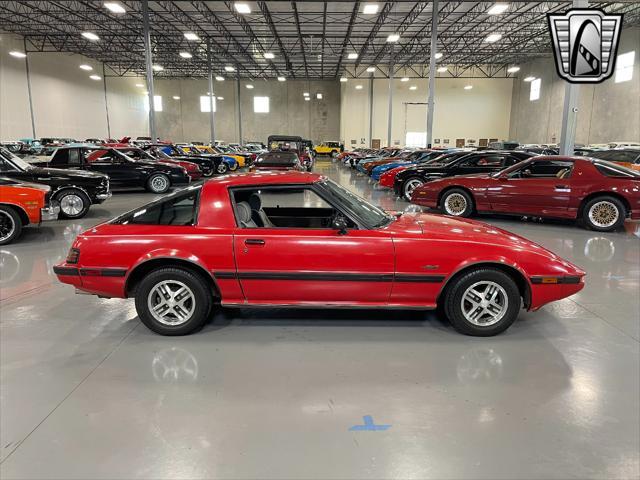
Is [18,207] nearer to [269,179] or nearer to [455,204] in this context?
[269,179]

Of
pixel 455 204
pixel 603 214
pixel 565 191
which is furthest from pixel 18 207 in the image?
pixel 603 214

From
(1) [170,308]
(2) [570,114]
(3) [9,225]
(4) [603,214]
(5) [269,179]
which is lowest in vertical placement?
(1) [170,308]

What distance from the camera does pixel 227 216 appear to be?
384cm

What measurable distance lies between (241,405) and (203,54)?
127 ft

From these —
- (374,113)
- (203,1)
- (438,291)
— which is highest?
(203,1)

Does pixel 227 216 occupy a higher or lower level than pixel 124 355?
higher

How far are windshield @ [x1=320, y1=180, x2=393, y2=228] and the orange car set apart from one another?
5556mm

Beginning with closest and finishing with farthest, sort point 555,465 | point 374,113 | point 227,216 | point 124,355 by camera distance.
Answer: point 555,465 → point 124,355 → point 227,216 → point 374,113

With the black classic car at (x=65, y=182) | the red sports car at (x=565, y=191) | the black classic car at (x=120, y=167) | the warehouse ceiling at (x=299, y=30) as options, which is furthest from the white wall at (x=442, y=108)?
the black classic car at (x=65, y=182)

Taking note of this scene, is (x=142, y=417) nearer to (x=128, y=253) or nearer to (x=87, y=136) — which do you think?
(x=128, y=253)

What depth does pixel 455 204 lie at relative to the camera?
32.1ft

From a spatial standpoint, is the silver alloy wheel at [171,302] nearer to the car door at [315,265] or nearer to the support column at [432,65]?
the car door at [315,265]

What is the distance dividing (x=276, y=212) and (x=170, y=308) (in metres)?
1.71

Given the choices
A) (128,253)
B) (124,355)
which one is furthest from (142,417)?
(128,253)
